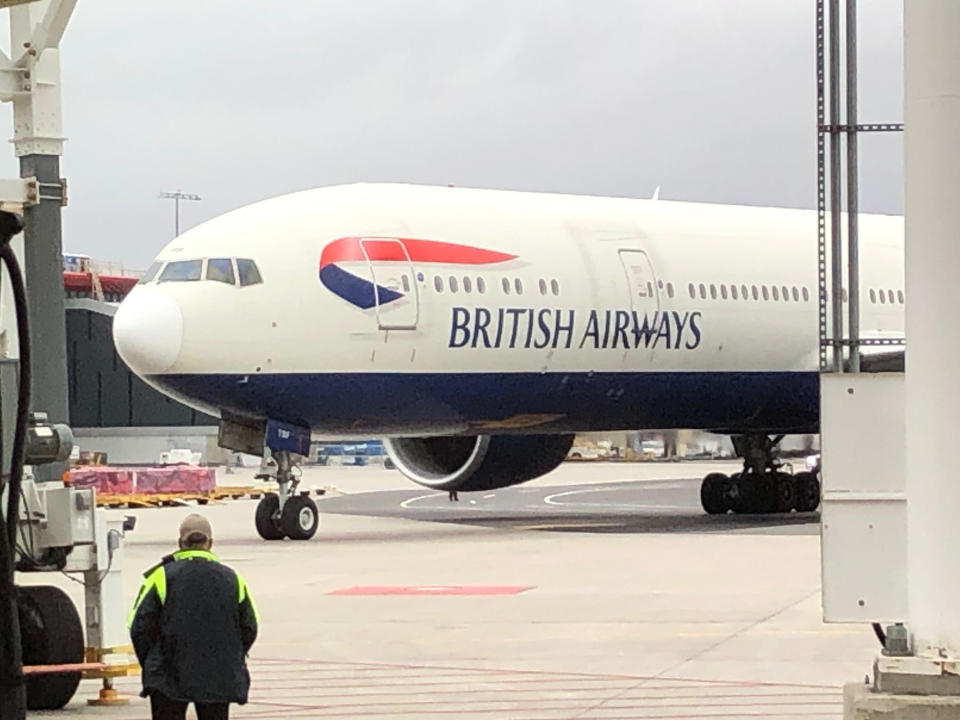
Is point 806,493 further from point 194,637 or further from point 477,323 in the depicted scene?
point 194,637

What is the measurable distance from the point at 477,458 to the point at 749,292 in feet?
14.0

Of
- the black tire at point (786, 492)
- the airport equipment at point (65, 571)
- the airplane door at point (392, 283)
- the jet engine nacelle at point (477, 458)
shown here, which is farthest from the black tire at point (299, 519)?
the airport equipment at point (65, 571)

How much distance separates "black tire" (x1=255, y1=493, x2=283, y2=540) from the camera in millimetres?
22516

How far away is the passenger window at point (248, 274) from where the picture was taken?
21.5 m

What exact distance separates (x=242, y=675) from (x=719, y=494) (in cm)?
2053

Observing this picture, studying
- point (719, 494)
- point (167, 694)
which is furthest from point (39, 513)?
point (719, 494)

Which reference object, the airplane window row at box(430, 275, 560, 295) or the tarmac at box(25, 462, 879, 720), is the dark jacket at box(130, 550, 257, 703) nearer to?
the tarmac at box(25, 462, 879, 720)

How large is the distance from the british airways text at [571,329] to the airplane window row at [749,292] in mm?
325

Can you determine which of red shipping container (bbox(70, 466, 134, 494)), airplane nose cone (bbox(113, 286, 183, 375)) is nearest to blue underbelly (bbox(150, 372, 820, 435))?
airplane nose cone (bbox(113, 286, 183, 375))

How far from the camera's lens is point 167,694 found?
8039 millimetres

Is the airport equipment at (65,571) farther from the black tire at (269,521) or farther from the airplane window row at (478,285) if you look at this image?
the airplane window row at (478,285)

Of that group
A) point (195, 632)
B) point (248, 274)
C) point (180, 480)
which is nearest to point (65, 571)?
point (195, 632)

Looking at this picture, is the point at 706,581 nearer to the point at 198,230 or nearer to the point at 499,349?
the point at 499,349

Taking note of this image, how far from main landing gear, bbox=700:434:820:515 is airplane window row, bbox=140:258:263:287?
9.18 meters
